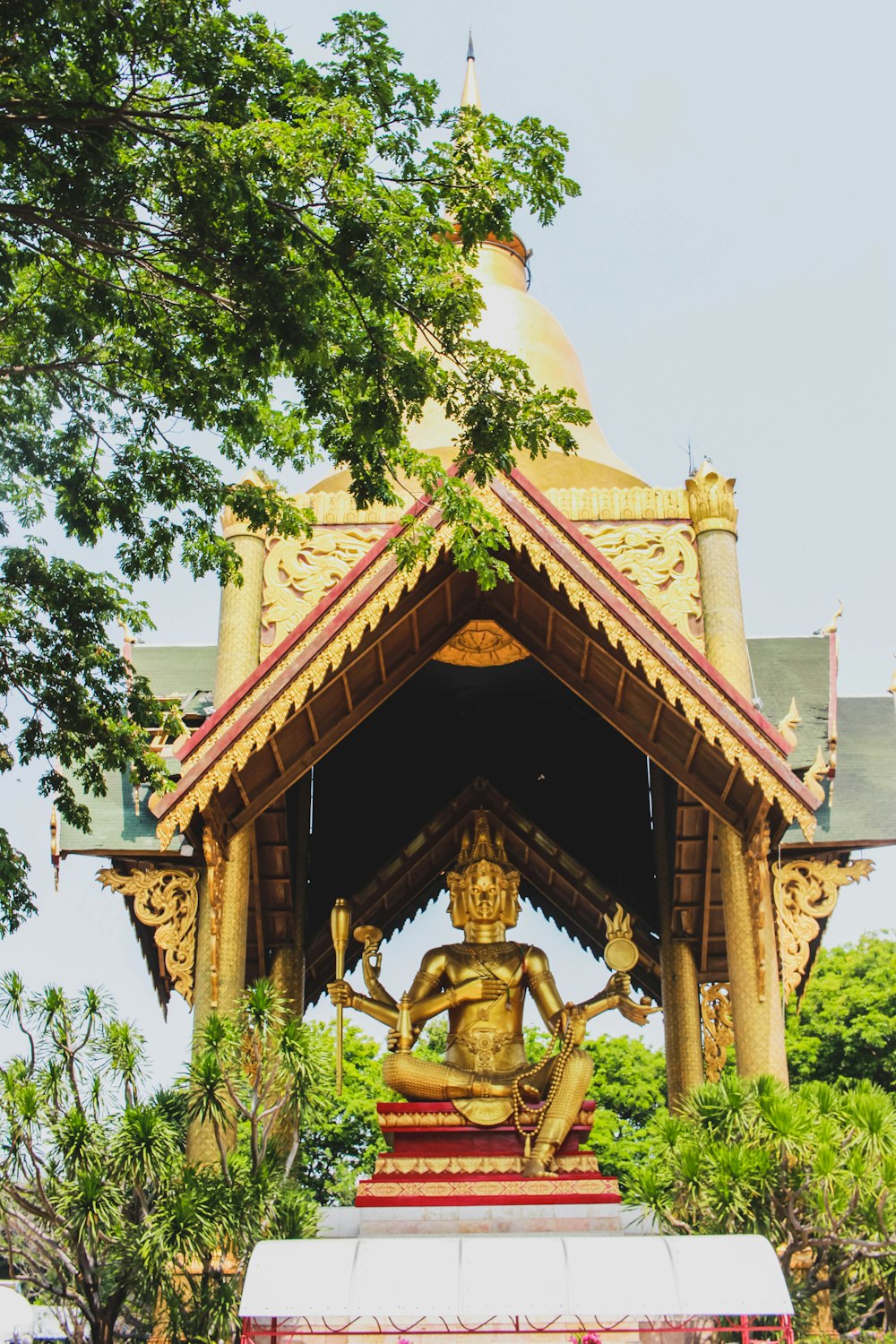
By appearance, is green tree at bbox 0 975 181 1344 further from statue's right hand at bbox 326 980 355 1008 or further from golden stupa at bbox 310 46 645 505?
golden stupa at bbox 310 46 645 505

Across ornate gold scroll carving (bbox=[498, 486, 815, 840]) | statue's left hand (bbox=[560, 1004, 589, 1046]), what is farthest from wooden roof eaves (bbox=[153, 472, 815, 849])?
statue's left hand (bbox=[560, 1004, 589, 1046])

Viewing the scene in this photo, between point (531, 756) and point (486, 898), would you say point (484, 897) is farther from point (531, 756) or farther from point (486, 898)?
point (531, 756)

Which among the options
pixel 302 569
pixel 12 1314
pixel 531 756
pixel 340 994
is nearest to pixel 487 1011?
pixel 340 994

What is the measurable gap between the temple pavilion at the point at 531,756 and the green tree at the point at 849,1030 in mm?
11850

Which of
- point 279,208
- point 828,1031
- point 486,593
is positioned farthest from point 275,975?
point 828,1031

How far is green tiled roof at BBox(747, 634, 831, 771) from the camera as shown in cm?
1209

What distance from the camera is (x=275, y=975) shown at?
1288 cm

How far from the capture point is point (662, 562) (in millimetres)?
11969

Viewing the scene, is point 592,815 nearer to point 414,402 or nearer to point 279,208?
point 414,402

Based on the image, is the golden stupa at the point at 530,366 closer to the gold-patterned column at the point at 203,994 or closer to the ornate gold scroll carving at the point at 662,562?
the ornate gold scroll carving at the point at 662,562

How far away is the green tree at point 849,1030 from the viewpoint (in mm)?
24609

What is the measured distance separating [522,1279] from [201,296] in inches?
200

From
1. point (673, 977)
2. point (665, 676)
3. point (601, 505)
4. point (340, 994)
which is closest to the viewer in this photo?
point (665, 676)

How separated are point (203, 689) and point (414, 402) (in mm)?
5398
